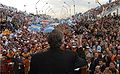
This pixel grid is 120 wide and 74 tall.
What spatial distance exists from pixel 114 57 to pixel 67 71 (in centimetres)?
992

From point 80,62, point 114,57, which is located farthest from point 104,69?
point 80,62

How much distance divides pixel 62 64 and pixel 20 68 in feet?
36.3

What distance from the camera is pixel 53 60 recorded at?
4.78m

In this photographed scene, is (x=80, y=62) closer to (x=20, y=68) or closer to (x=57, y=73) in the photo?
(x=57, y=73)

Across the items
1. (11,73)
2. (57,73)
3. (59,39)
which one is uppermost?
(59,39)

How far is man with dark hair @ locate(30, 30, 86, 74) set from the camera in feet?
15.7

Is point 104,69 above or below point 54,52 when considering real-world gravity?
below

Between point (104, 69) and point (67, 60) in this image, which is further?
point (104, 69)

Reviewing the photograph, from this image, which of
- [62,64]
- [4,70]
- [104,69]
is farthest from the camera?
[4,70]

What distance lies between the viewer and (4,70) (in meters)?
15.7

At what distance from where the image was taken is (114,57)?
14562 millimetres

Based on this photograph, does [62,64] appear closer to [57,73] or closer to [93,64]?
[57,73]

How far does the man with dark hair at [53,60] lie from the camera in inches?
188

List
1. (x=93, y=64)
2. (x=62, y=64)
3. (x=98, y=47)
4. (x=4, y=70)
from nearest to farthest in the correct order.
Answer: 1. (x=62, y=64)
2. (x=93, y=64)
3. (x=4, y=70)
4. (x=98, y=47)
